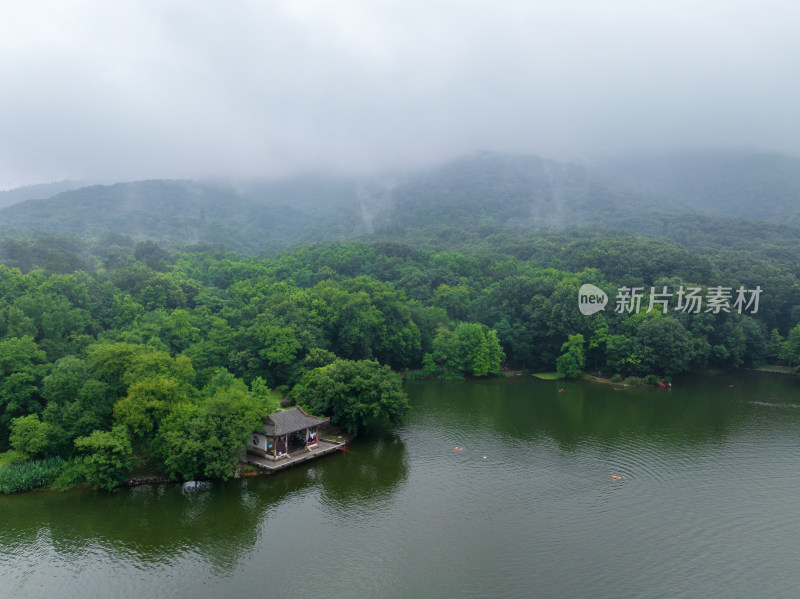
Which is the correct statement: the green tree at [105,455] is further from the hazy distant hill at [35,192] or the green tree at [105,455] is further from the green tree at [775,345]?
the hazy distant hill at [35,192]

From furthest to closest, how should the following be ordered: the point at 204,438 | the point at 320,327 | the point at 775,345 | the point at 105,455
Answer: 1. the point at 775,345
2. the point at 320,327
3. the point at 204,438
4. the point at 105,455

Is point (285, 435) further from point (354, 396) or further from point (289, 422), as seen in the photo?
point (354, 396)

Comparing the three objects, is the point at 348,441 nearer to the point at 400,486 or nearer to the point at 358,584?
the point at 400,486

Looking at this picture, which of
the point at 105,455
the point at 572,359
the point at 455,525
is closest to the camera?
the point at 455,525

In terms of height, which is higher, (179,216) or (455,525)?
(179,216)

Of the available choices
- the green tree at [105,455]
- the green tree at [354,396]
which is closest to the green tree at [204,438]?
the green tree at [105,455]

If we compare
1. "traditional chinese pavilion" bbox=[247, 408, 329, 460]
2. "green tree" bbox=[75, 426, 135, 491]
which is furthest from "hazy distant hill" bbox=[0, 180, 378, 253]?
"green tree" bbox=[75, 426, 135, 491]

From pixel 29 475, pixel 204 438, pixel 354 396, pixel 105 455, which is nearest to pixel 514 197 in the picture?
pixel 354 396

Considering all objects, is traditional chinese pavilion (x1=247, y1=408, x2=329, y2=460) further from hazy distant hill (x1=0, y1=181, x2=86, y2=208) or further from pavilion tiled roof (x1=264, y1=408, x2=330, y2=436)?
hazy distant hill (x1=0, y1=181, x2=86, y2=208)
